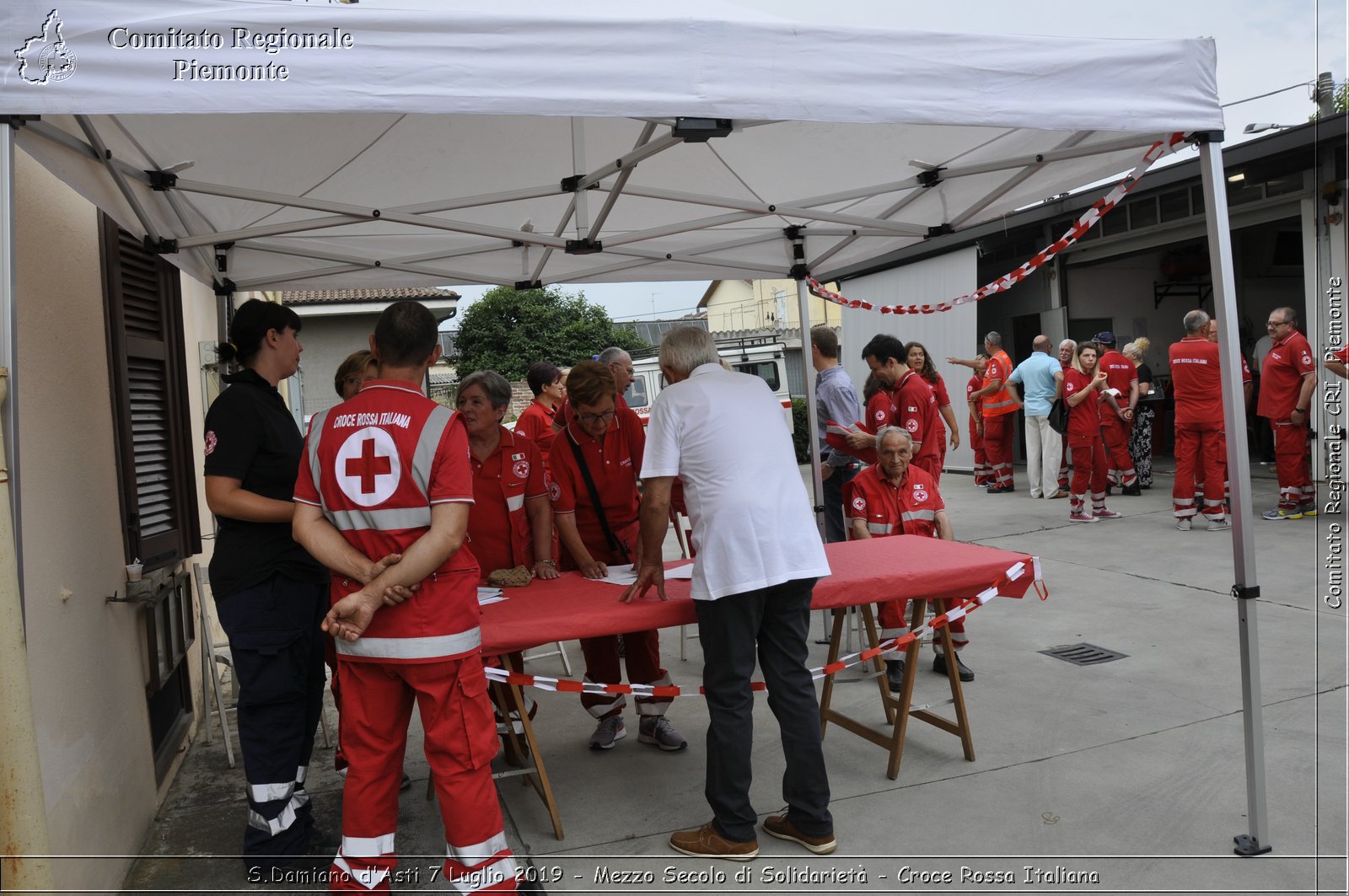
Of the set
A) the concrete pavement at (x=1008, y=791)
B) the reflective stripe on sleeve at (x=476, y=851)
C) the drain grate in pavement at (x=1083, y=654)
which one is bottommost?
the concrete pavement at (x=1008, y=791)

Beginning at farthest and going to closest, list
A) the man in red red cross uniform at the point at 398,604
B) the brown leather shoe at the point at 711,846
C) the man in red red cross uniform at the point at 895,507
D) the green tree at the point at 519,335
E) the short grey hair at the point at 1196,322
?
the green tree at the point at 519,335 → the short grey hair at the point at 1196,322 → the man in red red cross uniform at the point at 895,507 → the brown leather shoe at the point at 711,846 → the man in red red cross uniform at the point at 398,604

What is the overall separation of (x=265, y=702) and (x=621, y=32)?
2.40 m

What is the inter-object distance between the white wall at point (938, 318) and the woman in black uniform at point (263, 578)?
11780 millimetres

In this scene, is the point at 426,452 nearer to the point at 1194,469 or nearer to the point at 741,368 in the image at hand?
the point at 1194,469

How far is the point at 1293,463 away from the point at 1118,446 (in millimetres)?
1921

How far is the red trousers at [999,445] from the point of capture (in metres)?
12.2

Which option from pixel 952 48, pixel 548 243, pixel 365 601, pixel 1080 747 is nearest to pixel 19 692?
pixel 365 601

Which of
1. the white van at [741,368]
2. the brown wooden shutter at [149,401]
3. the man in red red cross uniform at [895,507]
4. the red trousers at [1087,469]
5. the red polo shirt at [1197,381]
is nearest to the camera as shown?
the brown wooden shutter at [149,401]

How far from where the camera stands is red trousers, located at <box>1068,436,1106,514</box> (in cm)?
953

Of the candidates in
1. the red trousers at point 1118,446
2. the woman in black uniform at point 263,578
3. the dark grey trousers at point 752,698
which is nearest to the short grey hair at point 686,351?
the dark grey trousers at point 752,698

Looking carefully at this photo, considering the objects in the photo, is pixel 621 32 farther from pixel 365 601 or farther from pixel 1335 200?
pixel 1335 200

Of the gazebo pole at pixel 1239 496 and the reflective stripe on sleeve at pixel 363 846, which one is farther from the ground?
the gazebo pole at pixel 1239 496

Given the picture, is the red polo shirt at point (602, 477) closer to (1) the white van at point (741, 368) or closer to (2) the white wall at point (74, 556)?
(2) the white wall at point (74, 556)

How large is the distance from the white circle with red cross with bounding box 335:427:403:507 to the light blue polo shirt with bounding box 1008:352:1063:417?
9.78 meters
